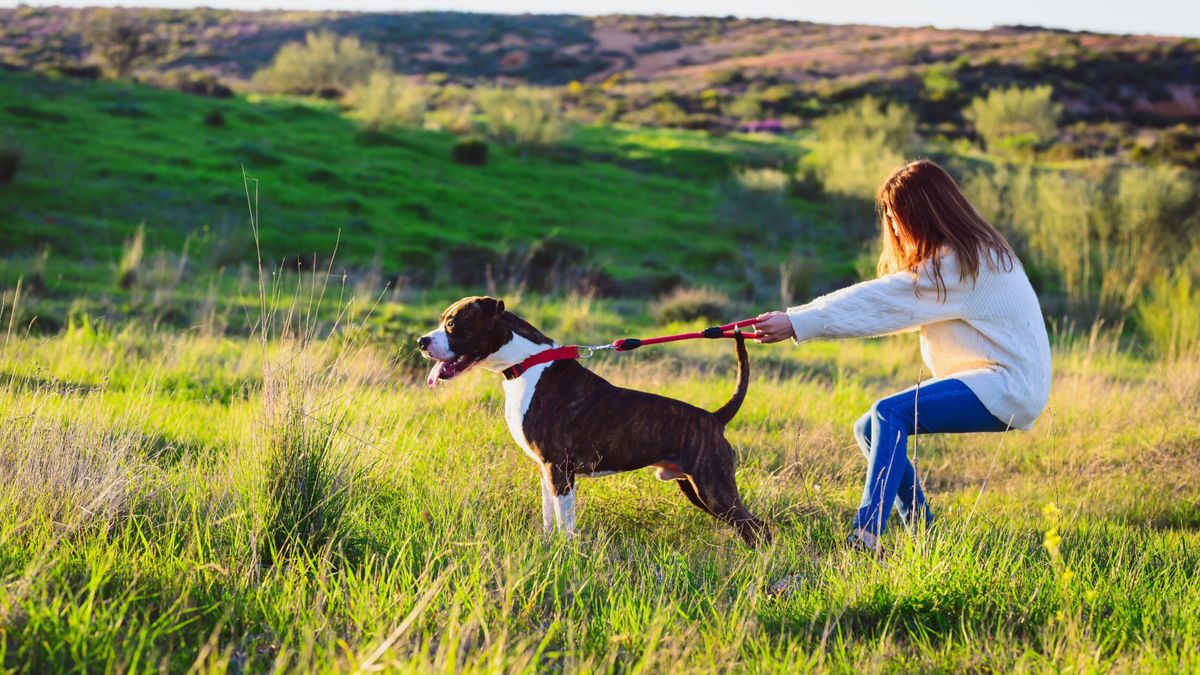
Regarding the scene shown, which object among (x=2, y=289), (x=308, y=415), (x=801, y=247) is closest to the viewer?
(x=308, y=415)

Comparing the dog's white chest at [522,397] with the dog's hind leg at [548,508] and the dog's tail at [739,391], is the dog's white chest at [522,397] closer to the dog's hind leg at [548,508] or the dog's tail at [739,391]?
the dog's hind leg at [548,508]

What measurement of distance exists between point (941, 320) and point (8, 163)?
840 inches

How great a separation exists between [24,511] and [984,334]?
4.02 m

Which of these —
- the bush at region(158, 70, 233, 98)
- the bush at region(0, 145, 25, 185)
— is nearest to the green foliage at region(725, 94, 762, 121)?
the bush at region(158, 70, 233, 98)

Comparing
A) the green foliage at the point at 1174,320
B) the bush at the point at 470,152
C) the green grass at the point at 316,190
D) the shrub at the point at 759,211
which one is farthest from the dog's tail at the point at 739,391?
the bush at the point at 470,152

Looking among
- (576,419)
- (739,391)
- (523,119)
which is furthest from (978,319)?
(523,119)

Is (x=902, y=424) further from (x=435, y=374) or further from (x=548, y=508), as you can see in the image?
(x=435, y=374)

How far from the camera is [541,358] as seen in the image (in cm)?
475

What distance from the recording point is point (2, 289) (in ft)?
47.4

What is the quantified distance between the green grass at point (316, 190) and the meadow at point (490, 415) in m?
0.13

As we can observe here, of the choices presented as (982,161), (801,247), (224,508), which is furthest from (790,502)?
(982,161)

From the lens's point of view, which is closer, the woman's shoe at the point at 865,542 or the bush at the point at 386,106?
the woman's shoe at the point at 865,542

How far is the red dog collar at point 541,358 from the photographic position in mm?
4742

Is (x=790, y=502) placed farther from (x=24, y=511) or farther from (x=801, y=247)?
(x=801, y=247)
